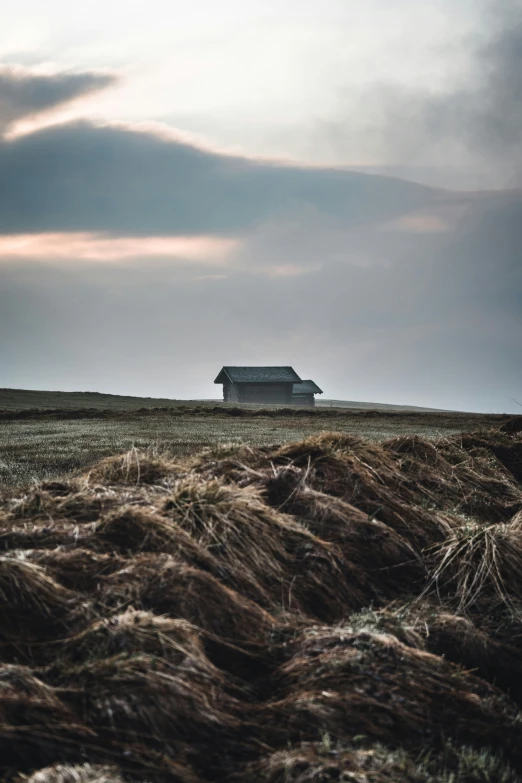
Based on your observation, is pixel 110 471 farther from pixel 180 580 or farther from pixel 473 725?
pixel 473 725

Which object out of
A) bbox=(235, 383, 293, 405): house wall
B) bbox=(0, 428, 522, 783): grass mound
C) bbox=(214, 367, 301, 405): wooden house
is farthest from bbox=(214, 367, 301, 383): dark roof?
bbox=(0, 428, 522, 783): grass mound

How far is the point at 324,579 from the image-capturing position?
17.6 feet

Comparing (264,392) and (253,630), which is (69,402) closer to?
(264,392)

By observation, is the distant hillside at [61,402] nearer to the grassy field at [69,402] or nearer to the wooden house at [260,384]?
the grassy field at [69,402]

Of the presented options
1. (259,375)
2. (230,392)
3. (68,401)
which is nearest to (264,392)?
(259,375)

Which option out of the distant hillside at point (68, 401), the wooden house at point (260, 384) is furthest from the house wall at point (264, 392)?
the distant hillside at point (68, 401)

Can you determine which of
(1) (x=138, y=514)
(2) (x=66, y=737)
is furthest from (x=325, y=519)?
(2) (x=66, y=737)

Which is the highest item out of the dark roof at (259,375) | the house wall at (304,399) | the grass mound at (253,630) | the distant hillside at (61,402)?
the dark roof at (259,375)

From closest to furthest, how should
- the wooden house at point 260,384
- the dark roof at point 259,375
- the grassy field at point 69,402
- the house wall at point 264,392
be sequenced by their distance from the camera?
1. the grassy field at point 69,402
2. the dark roof at point 259,375
3. the wooden house at point 260,384
4. the house wall at point 264,392

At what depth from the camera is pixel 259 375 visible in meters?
96.8

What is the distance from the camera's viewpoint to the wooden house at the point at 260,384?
313 ft

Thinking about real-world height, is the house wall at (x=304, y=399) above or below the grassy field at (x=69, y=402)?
above

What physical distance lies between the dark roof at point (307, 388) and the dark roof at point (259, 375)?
12.5 meters

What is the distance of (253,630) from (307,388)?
10915 centimetres
